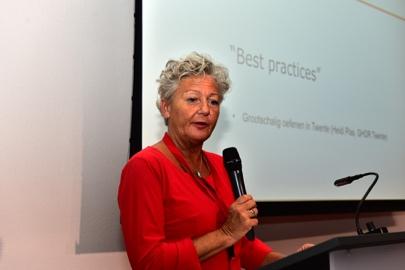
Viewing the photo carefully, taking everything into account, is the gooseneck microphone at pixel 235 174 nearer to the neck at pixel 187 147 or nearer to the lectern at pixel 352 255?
the neck at pixel 187 147

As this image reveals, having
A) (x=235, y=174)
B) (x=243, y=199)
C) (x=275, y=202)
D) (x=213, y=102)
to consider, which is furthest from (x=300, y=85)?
(x=243, y=199)

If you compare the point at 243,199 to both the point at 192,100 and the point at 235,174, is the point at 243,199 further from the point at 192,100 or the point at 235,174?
the point at 192,100

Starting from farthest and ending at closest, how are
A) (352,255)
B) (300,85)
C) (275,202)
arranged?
1. (300,85)
2. (275,202)
3. (352,255)

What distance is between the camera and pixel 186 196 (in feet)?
4.63

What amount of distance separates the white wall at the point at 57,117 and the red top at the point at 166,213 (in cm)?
37

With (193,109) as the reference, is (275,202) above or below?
below

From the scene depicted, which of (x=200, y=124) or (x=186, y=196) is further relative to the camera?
(x=200, y=124)

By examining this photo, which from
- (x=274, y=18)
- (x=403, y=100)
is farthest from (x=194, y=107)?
(x=403, y=100)

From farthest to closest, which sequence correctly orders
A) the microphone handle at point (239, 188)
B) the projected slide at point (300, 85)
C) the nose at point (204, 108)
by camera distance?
the projected slide at point (300, 85) < the nose at point (204, 108) < the microphone handle at point (239, 188)

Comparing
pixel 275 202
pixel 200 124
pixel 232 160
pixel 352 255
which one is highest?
pixel 200 124

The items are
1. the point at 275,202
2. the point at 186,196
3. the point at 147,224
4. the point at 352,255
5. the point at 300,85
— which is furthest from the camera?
the point at 300,85

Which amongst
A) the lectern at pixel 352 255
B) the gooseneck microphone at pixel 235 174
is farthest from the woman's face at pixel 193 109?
the lectern at pixel 352 255

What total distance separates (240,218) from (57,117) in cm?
74

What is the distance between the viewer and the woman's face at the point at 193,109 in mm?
1537
